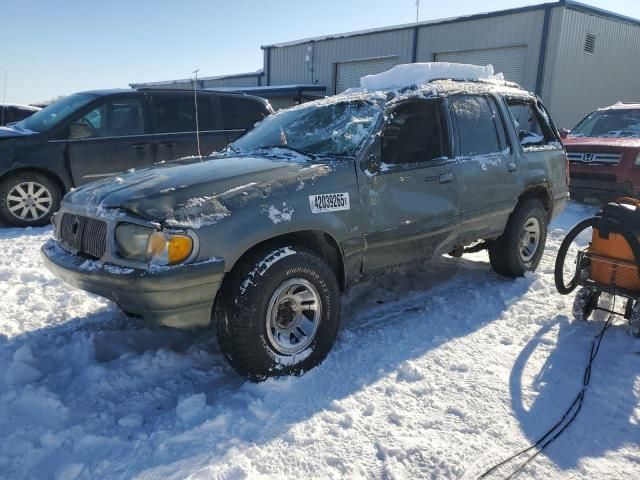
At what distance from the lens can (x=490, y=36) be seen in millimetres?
16188

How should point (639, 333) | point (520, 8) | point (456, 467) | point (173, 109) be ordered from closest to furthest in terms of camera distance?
point (456, 467) → point (639, 333) → point (173, 109) → point (520, 8)

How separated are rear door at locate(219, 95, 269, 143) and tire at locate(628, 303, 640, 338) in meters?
6.12

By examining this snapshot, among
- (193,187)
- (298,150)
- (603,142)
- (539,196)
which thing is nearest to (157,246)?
(193,187)

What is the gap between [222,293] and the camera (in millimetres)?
3002

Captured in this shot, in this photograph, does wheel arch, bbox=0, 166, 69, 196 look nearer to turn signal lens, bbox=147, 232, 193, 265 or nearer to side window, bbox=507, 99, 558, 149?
turn signal lens, bbox=147, 232, 193, 265

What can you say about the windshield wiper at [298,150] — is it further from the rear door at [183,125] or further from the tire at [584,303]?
the rear door at [183,125]

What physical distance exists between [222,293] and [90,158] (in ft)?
16.6

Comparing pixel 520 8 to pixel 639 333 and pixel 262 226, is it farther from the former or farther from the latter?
pixel 262 226

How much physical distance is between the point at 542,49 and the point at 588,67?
86.9 inches

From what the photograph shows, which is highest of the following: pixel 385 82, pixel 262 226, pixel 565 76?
pixel 565 76

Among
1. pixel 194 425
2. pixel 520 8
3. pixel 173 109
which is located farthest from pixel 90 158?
pixel 520 8

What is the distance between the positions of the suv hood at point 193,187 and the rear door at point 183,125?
4.15m

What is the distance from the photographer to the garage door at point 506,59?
51.5 ft

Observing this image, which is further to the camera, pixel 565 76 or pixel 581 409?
pixel 565 76
